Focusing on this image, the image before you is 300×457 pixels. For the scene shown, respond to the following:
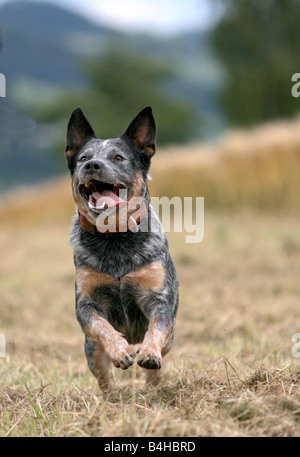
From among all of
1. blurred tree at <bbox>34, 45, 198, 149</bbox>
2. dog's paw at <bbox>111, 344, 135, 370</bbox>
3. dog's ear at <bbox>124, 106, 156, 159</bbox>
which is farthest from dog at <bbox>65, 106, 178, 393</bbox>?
blurred tree at <bbox>34, 45, 198, 149</bbox>

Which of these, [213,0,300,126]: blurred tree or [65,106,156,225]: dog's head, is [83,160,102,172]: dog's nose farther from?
[213,0,300,126]: blurred tree

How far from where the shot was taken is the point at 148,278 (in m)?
3.34

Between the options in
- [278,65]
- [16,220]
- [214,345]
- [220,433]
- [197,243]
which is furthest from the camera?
[278,65]

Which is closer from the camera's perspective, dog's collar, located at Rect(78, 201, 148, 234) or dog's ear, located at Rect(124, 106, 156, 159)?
dog's collar, located at Rect(78, 201, 148, 234)

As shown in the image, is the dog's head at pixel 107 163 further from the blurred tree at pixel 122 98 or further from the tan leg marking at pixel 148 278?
the blurred tree at pixel 122 98

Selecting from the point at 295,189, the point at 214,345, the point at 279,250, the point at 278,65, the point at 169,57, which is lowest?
the point at 214,345

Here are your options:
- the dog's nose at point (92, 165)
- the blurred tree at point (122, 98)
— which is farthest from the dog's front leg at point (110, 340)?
the blurred tree at point (122, 98)

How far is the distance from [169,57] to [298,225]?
31746mm

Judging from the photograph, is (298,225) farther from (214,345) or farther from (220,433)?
(220,433)

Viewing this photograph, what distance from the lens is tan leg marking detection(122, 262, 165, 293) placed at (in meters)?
3.33

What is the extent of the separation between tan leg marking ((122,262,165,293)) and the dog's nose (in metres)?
0.59

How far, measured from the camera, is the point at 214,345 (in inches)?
197

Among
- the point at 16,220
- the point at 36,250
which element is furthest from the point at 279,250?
the point at 16,220

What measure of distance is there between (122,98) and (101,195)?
33.1 metres
